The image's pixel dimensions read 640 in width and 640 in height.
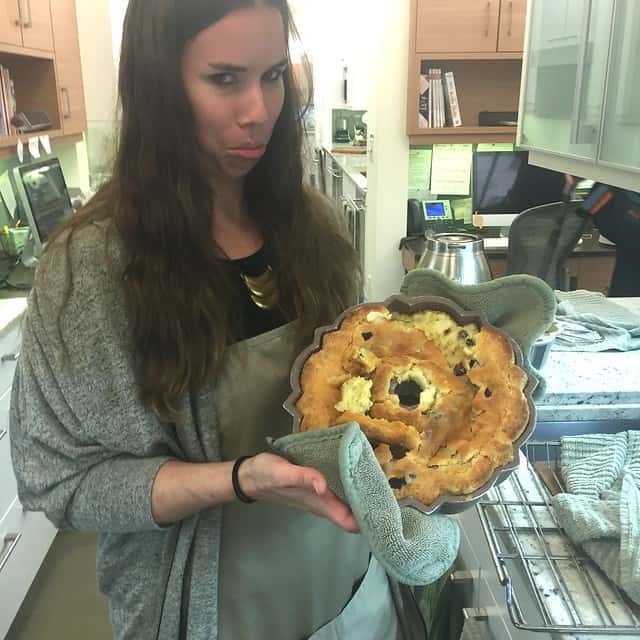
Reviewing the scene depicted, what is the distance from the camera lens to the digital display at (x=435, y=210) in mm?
3355

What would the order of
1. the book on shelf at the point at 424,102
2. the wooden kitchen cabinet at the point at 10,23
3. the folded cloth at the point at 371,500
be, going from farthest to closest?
the book on shelf at the point at 424,102 < the wooden kitchen cabinet at the point at 10,23 < the folded cloth at the point at 371,500

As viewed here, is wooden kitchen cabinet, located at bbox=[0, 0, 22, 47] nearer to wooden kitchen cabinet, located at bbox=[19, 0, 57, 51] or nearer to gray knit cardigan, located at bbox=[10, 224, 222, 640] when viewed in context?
wooden kitchen cabinet, located at bbox=[19, 0, 57, 51]

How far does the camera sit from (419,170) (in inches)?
133

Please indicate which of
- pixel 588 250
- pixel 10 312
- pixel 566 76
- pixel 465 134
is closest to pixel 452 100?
pixel 465 134

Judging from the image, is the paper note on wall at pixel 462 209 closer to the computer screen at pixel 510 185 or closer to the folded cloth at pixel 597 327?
the computer screen at pixel 510 185

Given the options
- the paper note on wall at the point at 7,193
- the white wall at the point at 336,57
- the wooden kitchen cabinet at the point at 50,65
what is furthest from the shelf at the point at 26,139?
the white wall at the point at 336,57


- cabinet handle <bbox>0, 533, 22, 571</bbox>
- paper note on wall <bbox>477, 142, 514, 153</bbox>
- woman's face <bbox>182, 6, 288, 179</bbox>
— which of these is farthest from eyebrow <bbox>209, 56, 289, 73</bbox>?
paper note on wall <bbox>477, 142, 514, 153</bbox>

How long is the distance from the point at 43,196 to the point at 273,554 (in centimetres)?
208

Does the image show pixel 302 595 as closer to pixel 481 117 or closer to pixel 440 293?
pixel 440 293

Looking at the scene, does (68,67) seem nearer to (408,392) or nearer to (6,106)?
(6,106)

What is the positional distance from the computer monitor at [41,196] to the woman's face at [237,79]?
1664 millimetres

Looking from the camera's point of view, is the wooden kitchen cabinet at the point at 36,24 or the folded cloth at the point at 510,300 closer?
the folded cloth at the point at 510,300

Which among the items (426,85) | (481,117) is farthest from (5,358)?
(481,117)

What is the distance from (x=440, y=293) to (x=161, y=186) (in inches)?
14.1
